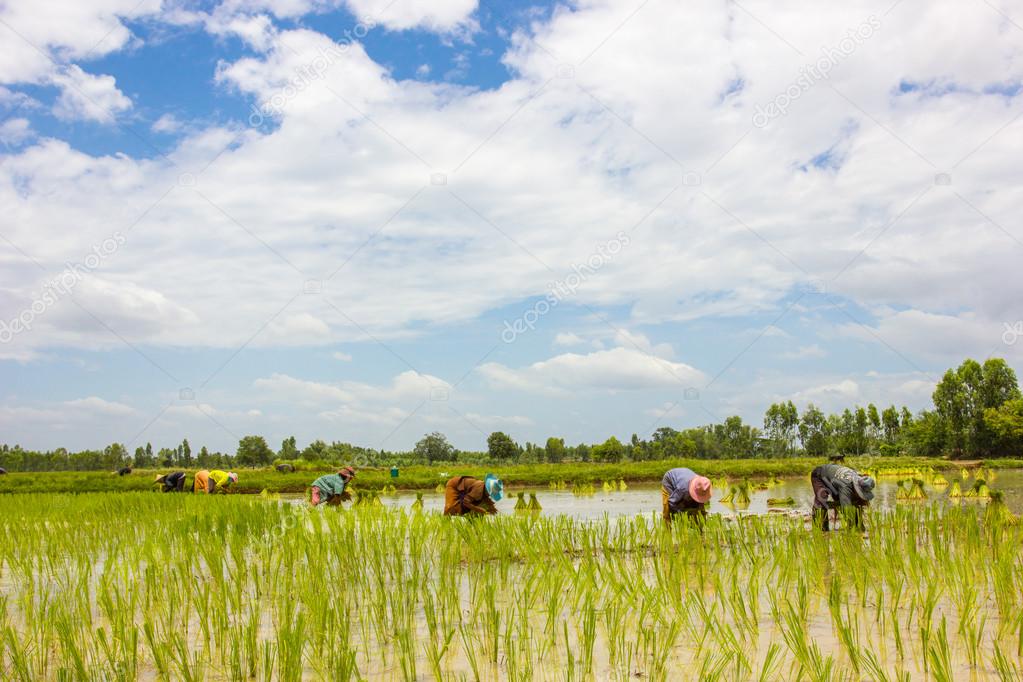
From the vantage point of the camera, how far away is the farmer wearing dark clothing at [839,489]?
7535 millimetres

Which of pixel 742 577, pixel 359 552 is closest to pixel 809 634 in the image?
pixel 742 577

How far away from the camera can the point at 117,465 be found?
2135 inches

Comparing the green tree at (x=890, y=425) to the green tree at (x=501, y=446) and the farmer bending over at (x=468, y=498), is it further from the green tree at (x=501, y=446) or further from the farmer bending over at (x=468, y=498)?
the farmer bending over at (x=468, y=498)

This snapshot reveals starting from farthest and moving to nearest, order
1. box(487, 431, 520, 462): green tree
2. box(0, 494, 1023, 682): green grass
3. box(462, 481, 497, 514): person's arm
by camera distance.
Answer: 1. box(487, 431, 520, 462): green tree
2. box(462, 481, 497, 514): person's arm
3. box(0, 494, 1023, 682): green grass

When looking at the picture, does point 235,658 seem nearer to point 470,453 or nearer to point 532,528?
point 532,528

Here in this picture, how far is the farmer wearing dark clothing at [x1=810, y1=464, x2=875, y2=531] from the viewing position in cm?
754

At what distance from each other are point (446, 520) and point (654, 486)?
58.1 ft

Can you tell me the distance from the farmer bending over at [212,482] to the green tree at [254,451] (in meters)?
52.5

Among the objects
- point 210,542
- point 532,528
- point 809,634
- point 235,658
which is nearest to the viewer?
point 235,658

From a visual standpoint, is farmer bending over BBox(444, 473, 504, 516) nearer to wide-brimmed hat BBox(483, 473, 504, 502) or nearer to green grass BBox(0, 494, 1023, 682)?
wide-brimmed hat BBox(483, 473, 504, 502)

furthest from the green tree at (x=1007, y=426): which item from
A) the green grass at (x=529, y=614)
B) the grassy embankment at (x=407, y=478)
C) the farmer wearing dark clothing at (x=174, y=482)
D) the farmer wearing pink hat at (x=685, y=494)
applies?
the farmer wearing dark clothing at (x=174, y=482)

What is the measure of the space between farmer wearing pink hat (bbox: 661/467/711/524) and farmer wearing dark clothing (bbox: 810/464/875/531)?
1161 millimetres

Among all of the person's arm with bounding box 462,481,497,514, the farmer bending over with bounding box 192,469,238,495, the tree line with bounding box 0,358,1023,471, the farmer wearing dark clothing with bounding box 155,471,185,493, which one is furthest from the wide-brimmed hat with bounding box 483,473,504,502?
the tree line with bounding box 0,358,1023,471

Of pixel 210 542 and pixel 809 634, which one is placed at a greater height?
pixel 210 542
